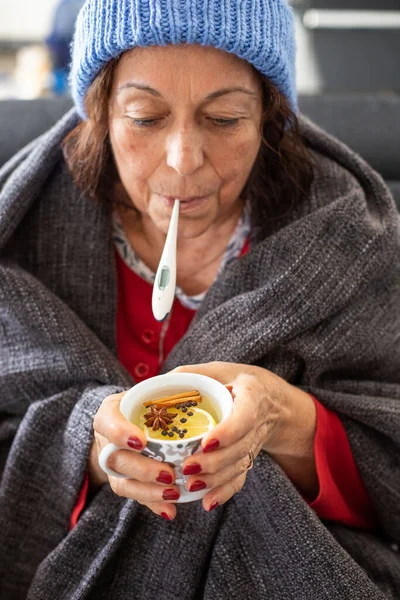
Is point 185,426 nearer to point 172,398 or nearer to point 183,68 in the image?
point 172,398

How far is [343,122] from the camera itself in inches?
58.7

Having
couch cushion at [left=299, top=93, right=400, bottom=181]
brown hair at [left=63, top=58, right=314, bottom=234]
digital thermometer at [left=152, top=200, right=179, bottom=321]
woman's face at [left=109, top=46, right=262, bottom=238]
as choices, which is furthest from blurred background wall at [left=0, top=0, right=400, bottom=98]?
digital thermometer at [left=152, top=200, right=179, bottom=321]

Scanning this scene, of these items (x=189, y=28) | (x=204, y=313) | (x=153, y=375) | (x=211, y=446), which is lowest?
(x=153, y=375)

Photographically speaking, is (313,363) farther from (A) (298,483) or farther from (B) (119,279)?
(B) (119,279)

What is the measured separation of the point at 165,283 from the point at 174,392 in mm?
223

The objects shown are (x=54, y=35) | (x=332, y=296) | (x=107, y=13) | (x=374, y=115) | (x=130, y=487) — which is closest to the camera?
(x=130, y=487)

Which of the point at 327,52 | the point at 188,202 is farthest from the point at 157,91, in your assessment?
the point at 327,52

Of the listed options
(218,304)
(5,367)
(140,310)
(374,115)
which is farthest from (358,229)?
(5,367)

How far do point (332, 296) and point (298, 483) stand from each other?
11.2 inches

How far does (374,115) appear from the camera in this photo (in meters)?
1.51

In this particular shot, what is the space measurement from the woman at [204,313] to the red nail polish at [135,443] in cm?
15

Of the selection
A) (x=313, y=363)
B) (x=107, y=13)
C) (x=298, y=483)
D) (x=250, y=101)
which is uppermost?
(x=107, y=13)

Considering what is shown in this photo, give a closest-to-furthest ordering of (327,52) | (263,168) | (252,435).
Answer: (252,435), (263,168), (327,52)

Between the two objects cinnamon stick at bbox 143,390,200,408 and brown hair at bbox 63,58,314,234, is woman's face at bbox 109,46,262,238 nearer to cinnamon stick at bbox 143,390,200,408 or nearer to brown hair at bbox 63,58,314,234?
brown hair at bbox 63,58,314,234
